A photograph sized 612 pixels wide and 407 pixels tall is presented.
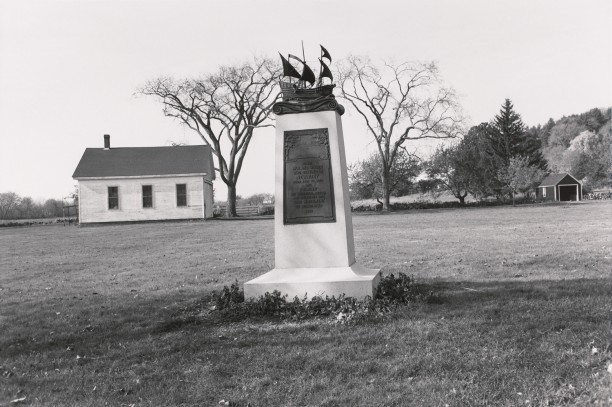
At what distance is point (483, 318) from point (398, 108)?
44277mm

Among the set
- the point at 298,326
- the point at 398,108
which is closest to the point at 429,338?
the point at 298,326

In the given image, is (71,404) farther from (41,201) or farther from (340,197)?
(41,201)

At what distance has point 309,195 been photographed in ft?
A: 24.6

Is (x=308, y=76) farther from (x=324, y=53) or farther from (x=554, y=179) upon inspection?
(x=554, y=179)

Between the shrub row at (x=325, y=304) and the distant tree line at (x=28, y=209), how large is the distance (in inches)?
2121

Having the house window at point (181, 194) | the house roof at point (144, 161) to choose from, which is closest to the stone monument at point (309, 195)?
the house roof at point (144, 161)

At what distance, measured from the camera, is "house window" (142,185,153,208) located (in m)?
40.2

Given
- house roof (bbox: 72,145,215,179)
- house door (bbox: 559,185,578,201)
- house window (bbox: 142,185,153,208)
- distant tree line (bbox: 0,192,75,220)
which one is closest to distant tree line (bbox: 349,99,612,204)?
house door (bbox: 559,185,578,201)

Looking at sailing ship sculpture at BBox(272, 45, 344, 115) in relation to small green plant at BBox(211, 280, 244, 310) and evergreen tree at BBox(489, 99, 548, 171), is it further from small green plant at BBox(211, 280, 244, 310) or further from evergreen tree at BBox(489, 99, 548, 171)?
evergreen tree at BBox(489, 99, 548, 171)

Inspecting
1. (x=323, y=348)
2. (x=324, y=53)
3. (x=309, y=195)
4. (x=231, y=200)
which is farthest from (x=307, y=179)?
(x=231, y=200)

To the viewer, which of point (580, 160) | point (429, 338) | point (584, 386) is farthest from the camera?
point (580, 160)

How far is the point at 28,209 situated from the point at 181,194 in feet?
93.0

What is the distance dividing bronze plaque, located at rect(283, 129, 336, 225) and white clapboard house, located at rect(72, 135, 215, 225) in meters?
33.7

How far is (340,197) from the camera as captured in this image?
24.1 feet
